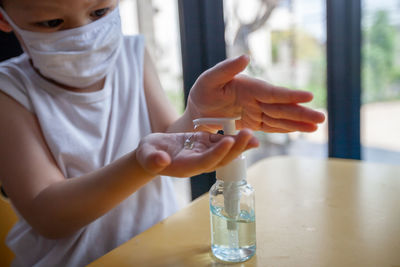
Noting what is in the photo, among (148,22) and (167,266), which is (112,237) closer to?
(167,266)

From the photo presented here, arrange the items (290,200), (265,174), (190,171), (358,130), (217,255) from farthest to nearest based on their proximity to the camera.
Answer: (358,130) < (265,174) < (290,200) < (217,255) < (190,171)

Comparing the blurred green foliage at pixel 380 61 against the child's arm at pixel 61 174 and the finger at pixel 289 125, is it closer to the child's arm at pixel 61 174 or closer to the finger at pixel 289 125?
the finger at pixel 289 125

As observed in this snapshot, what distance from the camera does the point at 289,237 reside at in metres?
0.54

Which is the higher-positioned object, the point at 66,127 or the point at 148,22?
the point at 148,22

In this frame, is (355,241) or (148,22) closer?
(355,241)

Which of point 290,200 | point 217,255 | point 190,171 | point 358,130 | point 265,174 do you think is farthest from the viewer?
point 358,130

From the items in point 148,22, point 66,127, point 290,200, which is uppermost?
point 148,22

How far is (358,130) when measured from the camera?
1465 mm

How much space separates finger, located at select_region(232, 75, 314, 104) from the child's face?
306mm

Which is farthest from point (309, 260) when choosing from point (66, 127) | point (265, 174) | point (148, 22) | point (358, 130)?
point (148, 22)

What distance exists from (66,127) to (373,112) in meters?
1.28

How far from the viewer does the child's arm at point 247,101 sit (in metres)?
0.45

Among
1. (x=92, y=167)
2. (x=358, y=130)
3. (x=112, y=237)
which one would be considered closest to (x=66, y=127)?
(x=92, y=167)

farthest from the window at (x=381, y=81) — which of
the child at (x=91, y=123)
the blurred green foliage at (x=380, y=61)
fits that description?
the child at (x=91, y=123)
